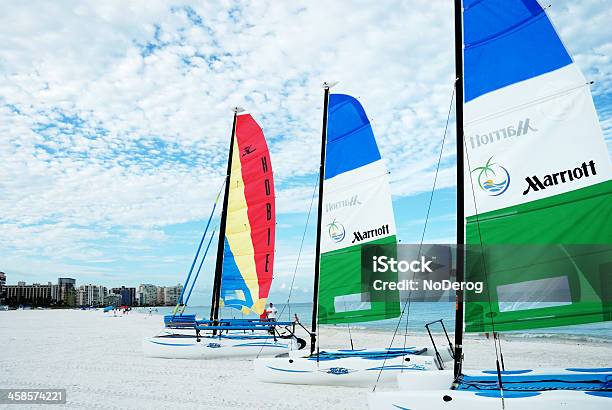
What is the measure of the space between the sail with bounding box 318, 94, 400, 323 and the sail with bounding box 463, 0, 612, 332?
12.1 ft

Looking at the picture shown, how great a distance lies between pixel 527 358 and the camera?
1356cm

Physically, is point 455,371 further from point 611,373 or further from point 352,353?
point 352,353

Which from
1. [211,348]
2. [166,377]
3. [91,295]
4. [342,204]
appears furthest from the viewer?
[91,295]

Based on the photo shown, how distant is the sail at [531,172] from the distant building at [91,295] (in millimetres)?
180648

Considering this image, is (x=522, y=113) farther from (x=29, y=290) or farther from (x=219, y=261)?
(x=29, y=290)

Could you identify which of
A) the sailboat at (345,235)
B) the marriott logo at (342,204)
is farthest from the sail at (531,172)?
the marriott logo at (342,204)

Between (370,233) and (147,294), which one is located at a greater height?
(370,233)

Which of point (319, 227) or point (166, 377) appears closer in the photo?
point (166, 377)

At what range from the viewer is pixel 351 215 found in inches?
401

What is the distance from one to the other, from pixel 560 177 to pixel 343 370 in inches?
197

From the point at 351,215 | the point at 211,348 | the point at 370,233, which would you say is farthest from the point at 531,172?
the point at 211,348

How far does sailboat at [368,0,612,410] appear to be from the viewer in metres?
5.76

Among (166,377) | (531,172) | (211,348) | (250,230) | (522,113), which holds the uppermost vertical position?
(522,113)

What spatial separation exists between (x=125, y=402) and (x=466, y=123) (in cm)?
663
